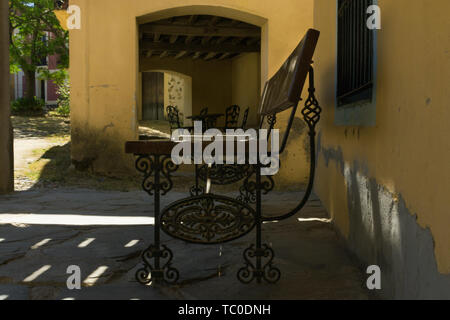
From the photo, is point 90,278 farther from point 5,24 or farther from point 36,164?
point 36,164

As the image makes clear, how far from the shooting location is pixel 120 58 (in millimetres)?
6578

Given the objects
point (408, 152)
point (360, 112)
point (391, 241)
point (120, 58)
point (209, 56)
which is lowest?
point (391, 241)

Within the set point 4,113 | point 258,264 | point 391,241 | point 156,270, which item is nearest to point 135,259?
point 156,270

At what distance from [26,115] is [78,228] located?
12.6 metres

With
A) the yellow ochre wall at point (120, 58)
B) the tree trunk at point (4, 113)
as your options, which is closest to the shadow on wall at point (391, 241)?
the yellow ochre wall at point (120, 58)

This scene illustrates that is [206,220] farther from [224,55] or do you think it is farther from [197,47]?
[224,55]

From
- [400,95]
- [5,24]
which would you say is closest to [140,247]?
[400,95]

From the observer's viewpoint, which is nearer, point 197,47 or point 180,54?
point 197,47

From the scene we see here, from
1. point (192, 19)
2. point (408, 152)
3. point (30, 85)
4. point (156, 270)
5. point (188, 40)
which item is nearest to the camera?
point (408, 152)

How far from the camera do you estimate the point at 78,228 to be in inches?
142

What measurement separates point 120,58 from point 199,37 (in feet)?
15.1

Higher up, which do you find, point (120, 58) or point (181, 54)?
point (181, 54)

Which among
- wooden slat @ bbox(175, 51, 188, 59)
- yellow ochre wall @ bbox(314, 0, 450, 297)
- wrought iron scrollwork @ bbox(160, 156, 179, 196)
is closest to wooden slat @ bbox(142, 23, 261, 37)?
wooden slat @ bbox(175, 51, 188, 59)

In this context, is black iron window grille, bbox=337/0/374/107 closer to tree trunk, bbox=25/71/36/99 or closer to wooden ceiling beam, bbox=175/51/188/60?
wooden ceiling beam, bbox=175/51/188/60
